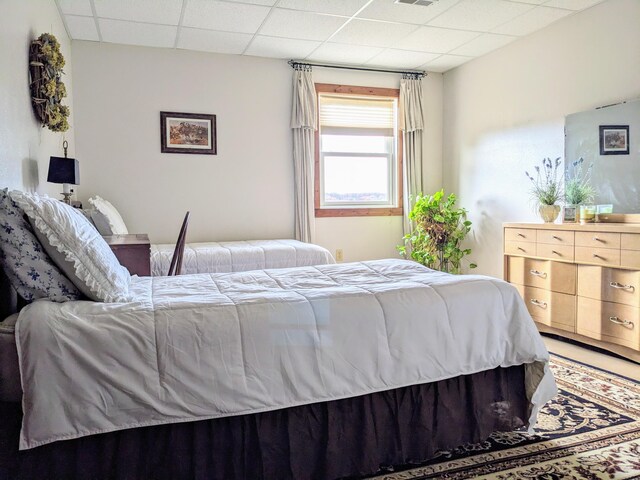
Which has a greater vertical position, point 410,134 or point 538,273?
point 410,134

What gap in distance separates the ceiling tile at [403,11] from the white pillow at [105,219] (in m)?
2.61

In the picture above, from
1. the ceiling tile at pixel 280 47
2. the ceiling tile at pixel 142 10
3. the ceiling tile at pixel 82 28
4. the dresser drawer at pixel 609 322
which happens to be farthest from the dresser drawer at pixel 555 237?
the ceiling tile at pixel 82 28

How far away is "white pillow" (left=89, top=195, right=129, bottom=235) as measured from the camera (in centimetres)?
322

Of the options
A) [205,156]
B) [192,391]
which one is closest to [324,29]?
[205,156]

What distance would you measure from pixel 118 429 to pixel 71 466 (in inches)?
A: 7.0

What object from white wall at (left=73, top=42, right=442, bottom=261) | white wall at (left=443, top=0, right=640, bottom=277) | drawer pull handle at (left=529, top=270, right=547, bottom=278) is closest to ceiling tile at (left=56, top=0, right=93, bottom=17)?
white wall at (left=73, top=42, right=442, bottom=261)

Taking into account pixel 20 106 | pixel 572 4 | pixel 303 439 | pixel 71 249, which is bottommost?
pixel 303 439

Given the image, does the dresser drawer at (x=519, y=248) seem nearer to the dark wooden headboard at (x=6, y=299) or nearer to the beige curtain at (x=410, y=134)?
the beige curtain at (x=410, y=134)

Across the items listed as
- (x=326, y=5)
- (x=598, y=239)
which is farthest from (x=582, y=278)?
(x=326, y=5)

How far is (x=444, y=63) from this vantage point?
5.39 m

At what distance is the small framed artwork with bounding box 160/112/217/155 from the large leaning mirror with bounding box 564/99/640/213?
3413mm

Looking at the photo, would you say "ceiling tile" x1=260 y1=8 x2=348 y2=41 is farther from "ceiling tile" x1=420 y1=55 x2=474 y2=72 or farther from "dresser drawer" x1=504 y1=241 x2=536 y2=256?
"dresser drawer" x1=504 y1=241 x2=536 y2=256

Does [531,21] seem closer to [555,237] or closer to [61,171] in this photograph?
[555,237]

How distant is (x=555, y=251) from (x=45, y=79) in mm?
3711
